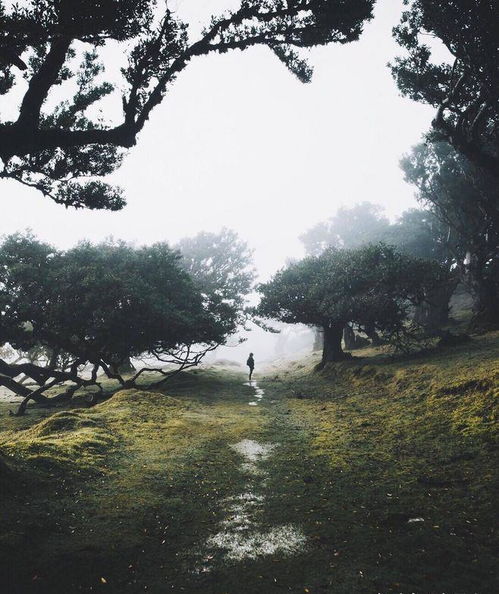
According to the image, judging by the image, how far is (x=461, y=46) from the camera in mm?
12469

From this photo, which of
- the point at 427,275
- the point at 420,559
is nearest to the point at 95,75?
→ the point at 420,559

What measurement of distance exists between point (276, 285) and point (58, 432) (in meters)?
19.9

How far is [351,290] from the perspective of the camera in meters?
21.7

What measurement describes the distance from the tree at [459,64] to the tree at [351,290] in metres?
7.66

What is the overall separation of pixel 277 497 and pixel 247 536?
4.23ft

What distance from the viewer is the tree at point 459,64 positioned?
1208 cm

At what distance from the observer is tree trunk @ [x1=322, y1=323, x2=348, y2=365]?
25.6 meters

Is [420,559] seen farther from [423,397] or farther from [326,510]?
[423,397]

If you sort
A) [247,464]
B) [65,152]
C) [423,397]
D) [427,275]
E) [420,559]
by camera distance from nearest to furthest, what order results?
[420,559], [247,464], [65,152], [423,397], [427,275]

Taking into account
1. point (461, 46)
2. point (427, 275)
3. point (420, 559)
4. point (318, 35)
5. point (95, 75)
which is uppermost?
point (461, 46)

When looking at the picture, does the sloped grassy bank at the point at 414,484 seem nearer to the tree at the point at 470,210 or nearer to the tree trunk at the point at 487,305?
the tree trunk at the point at 487,305

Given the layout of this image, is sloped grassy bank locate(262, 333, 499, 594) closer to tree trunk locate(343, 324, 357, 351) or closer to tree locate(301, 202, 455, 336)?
tree locate(301, 202, 455, 336)

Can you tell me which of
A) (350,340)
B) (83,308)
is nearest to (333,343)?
(350,340)

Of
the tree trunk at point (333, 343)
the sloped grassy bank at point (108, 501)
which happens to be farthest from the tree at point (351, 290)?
the sloped grassy bank at point (108, 501)
